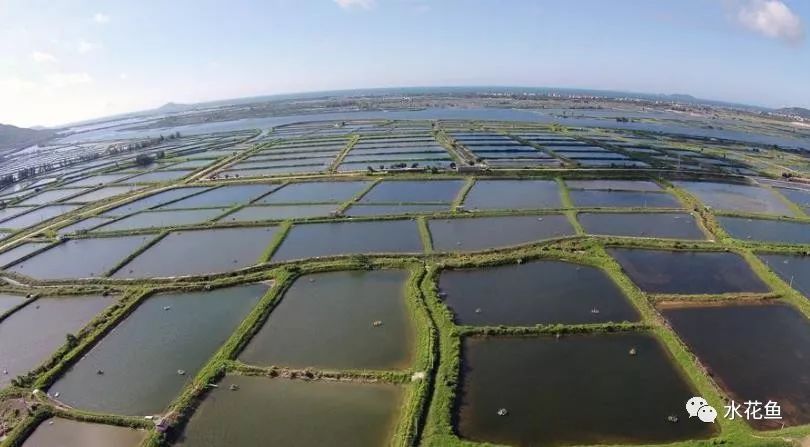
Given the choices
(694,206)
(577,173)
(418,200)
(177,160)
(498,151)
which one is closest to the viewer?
(694,206)

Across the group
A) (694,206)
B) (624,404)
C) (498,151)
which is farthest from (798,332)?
(498,151)

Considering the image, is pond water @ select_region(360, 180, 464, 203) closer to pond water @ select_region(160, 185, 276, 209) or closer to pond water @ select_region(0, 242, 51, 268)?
pond water @ select_region(160, 185, 276, 209)

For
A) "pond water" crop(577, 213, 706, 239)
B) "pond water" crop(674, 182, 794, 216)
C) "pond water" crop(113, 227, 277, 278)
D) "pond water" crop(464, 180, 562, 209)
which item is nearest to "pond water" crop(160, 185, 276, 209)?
"pond water" crop(113, 227, 277, 278)

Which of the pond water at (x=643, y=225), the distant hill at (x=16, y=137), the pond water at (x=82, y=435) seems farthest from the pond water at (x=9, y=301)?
the distant hill at (x=16, y=137)

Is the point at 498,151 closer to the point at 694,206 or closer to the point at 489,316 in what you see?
the point at 694,206

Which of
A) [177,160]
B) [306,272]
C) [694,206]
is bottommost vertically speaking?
[306,272]

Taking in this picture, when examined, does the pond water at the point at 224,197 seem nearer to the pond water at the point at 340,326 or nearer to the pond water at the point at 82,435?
the pond water at the point at 340,326

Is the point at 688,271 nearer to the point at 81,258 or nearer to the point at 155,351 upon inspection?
the point at 155,351

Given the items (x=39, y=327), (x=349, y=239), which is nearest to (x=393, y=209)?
(x=349, y=239)
